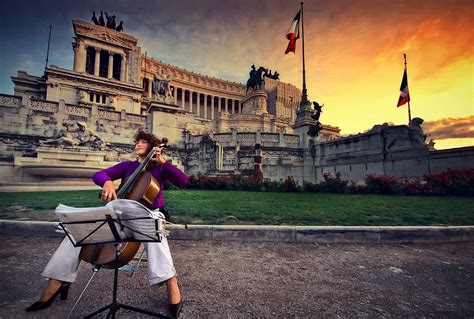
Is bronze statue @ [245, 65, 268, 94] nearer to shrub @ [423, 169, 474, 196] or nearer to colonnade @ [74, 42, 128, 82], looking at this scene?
colonnade @ [74, 42, 128, 82]

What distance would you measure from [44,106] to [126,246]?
25.2m

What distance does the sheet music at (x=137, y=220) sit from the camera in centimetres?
167

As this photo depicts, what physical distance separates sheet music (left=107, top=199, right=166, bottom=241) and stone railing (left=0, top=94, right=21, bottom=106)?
2584cm

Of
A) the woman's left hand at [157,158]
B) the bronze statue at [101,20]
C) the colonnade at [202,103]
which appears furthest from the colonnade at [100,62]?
the woman's left hand at [157,158]

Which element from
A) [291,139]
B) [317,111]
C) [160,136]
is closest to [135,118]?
[160,136]

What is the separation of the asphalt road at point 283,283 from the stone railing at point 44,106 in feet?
70.1

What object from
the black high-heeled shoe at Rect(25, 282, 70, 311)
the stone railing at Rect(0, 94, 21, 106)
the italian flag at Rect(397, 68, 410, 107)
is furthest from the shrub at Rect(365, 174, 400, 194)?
the stone railing at Rect(0, 94, 21, 106)

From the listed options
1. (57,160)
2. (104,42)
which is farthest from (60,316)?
(104,42)

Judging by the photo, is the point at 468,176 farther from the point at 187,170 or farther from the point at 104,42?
the point at 104,42

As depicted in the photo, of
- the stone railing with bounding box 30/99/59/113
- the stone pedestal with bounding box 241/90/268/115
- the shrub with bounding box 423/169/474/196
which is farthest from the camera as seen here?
the stone pedestal with bounding box 241/90/268/115

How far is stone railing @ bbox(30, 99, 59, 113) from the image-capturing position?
20092mm

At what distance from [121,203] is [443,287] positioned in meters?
3.82

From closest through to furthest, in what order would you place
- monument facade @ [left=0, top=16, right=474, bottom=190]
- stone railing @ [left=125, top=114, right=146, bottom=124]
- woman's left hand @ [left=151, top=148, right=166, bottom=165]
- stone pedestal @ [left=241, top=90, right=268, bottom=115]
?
woman's left hand @ [left=151, top=148, right=166, bottom=165]
monument facade @ [left=0, top=16, right=474, bottom=190]
stone railing @ [left=125, top=114, right=146, bottom=124]
stone pedestal @ [left=241, top=90, right=268, bottom=115]

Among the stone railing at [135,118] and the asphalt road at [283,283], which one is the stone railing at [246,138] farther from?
the asphalt road at [283,283]
